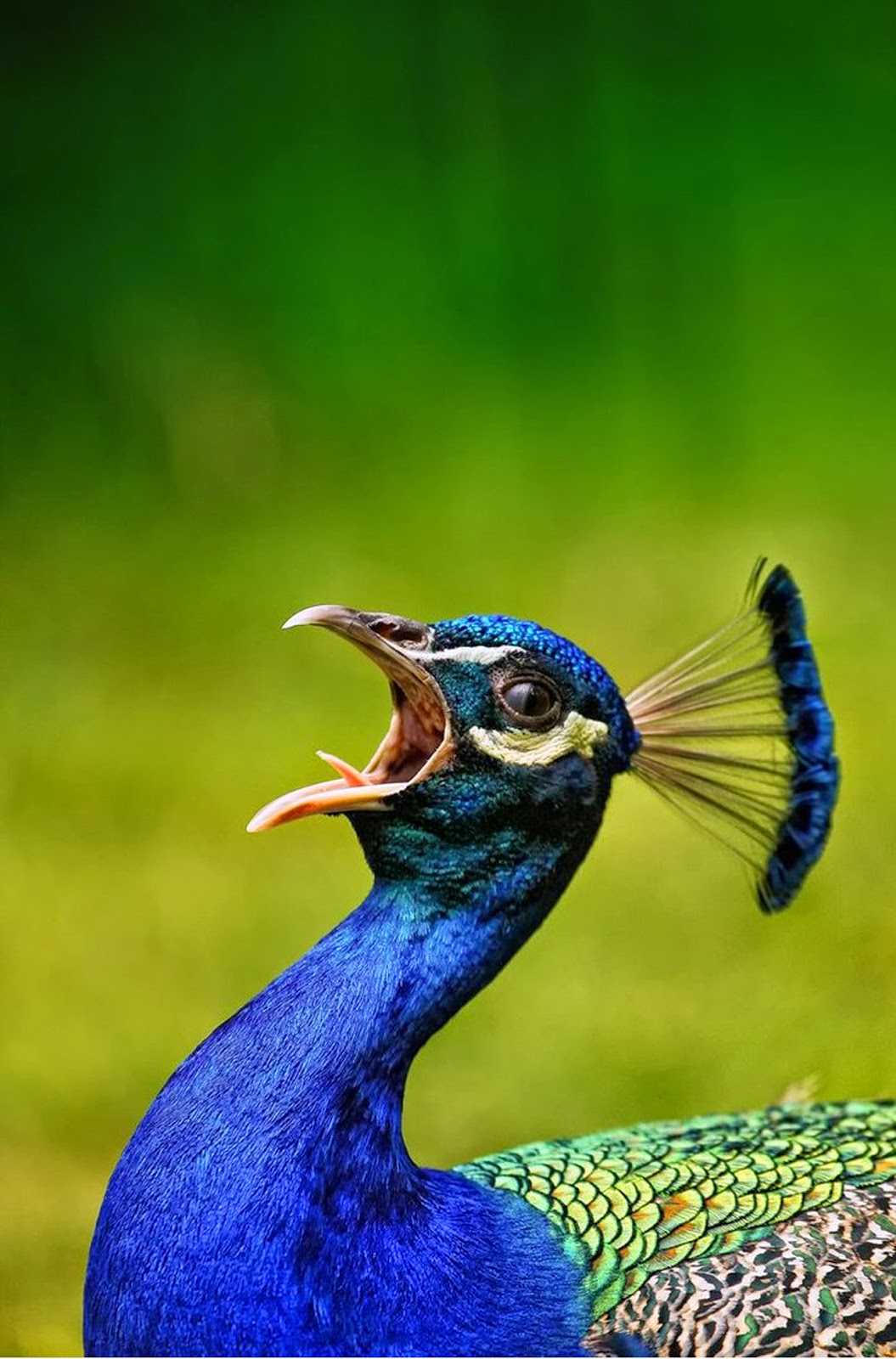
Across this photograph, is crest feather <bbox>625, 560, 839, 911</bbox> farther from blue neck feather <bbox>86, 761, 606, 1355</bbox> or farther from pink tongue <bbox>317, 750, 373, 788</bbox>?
pink tongue <bbox>317, 750, 373, 788</bbox>

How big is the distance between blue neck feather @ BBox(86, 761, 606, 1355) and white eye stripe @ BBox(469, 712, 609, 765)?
38 mm

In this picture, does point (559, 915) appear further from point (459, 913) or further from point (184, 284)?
→ point (184, 284)

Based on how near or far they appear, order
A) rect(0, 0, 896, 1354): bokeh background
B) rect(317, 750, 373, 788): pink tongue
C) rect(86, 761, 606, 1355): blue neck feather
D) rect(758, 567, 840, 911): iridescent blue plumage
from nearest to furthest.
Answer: rect(86, 761, 606, 1355): blue neck feather, rect(317, 750, 373, 788): pink tongue, rect(758, 567, 840, 911): iridescent blue plumage, rect(0, 0, 896, 1354): bokeh background

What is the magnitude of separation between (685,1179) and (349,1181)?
0.33 m

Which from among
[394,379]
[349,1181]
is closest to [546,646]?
[349,1181]

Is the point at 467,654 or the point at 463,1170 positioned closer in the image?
the point at 467,654

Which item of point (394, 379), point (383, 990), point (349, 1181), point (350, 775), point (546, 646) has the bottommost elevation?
point (349, 1181)

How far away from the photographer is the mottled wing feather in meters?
1.59

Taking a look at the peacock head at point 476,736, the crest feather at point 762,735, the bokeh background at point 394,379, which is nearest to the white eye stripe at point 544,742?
the peacock head at point 476,736

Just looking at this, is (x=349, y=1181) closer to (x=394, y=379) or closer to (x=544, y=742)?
(x=544, y=742)

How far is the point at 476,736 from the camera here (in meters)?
1.60

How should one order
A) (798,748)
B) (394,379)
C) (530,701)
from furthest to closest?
(394,379), (798,748), (530,701)

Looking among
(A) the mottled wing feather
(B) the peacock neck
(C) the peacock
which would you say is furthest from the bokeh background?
(B) the peacock neck

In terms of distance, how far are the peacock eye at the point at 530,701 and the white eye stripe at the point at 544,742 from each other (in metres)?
0.01
